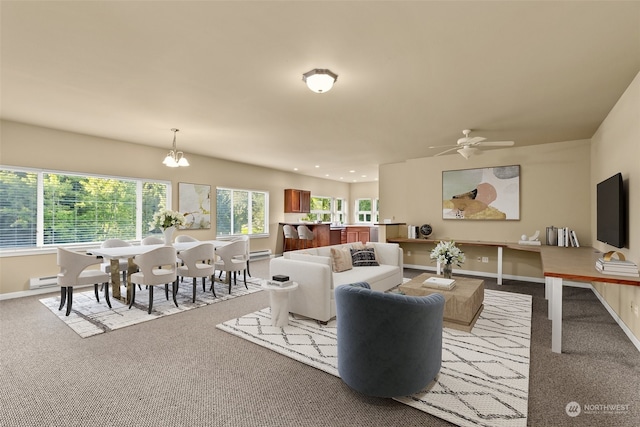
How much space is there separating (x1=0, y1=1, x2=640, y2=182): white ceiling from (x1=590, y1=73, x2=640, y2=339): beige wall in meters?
0.20

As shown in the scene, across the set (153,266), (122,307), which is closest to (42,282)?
(122,307)

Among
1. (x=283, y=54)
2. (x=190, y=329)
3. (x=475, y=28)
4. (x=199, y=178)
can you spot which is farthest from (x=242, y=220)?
(x=475, y=28)

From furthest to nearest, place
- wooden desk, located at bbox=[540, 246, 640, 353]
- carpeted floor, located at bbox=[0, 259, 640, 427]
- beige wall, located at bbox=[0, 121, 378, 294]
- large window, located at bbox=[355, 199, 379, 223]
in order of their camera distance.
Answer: large window, located at bbox=[355, 199, 379, 223] → beige wall, located at bbox=[0, 121, 378, 294] → wooden desk, located at bbox=[540, 246, 640, 353] → carpeted floor, located at bbox=[0, 259, 640, 427]

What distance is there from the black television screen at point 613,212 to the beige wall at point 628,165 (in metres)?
0.07

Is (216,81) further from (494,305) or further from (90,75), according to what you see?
(494,305)

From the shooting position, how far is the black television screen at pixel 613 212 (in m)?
3.27

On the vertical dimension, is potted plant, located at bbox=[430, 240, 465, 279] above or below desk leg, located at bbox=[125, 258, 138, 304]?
above

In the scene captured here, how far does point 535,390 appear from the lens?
2.25 m

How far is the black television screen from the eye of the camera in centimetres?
327

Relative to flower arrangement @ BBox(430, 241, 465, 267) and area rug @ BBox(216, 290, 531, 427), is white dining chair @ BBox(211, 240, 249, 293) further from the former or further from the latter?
flower arrangement @ BBox(430, 241, 465, 267)

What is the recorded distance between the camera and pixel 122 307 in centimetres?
422

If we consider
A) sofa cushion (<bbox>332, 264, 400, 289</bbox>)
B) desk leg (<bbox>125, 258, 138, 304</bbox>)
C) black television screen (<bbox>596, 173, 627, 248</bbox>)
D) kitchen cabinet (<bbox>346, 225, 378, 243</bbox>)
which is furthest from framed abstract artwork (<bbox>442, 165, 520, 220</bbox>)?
desk leg (<bbox>125, 258, 138, 304</bbox>)

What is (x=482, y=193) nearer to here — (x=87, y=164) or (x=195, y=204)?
(x=195, y=204)

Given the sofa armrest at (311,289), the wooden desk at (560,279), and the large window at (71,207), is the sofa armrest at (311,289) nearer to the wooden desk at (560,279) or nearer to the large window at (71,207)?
the wooden desk at (560,279)
